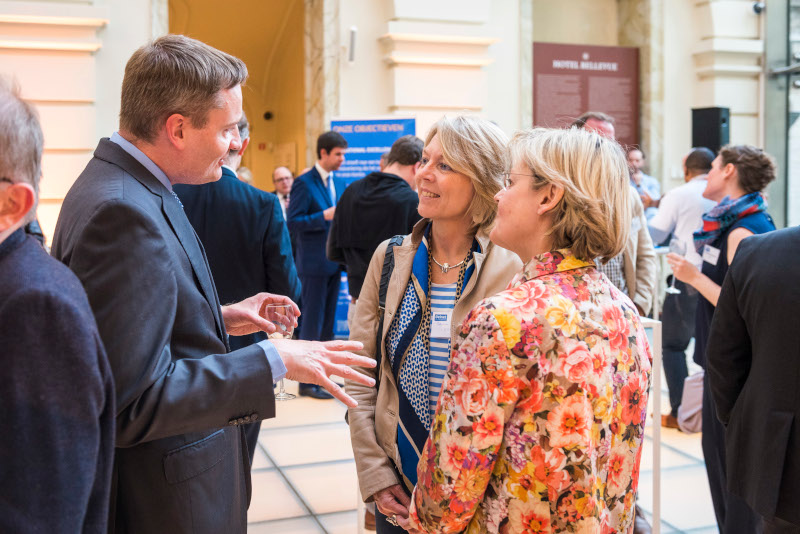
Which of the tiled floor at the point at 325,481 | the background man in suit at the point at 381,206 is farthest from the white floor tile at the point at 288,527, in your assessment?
the background man in suit at the point at 381,206

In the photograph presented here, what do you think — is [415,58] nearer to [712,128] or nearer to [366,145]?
[366,145]

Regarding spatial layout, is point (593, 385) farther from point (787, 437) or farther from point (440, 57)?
point (440, 57)

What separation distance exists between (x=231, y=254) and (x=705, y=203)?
138 inches

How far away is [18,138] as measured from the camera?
1029 millimetres

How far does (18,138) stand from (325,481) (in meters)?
3.58

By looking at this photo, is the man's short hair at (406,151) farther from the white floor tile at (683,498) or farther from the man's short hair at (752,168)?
the white floor tile at (683,498)

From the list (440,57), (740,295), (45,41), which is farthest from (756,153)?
(45,41)

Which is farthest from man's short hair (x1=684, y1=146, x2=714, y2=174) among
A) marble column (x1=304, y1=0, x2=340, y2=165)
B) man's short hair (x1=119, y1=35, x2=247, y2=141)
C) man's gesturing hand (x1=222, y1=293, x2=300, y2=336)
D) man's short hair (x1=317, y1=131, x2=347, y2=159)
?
man's short hair (x1=119, y1=35, x2=247, y2=141)

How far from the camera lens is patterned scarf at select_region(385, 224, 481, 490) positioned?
77.9 inches

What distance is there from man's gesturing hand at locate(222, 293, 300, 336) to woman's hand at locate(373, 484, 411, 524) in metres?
0.46

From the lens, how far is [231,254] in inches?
143

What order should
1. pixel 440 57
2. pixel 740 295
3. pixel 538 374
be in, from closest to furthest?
pixel 538 374 → pixel 740 295 → pixel 440 57

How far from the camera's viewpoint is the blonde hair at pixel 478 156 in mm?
2051

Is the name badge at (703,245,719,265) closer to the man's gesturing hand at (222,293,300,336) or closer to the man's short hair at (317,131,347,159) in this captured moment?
the man's gesturing hand at (222,293,300,336)
